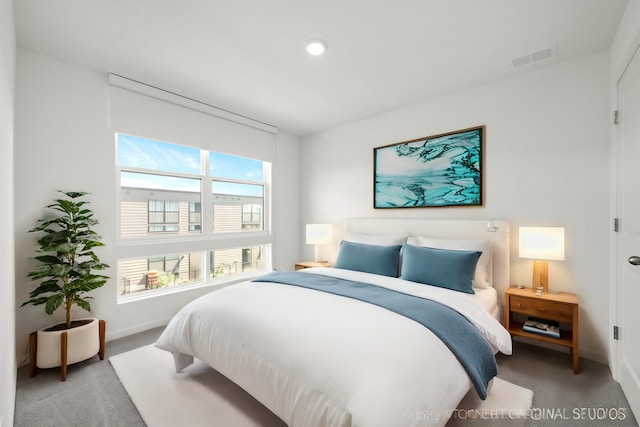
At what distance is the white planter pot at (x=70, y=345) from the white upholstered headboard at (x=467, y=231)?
294cm

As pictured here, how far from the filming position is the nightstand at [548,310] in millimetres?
2158

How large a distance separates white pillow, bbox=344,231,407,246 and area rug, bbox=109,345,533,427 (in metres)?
1.51

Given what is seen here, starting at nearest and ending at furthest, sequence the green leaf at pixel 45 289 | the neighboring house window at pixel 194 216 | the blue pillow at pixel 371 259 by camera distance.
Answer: the green leaf at pixel 45 289
the blue pillow at pixel 371 259
the neighboring house window at pixel 194 216

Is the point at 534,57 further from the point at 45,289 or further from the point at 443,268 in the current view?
the point at 45,289

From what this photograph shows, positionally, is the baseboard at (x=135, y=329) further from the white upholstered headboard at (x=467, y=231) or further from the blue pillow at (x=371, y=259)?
the white upholstered headboard at (x=467, y=231)

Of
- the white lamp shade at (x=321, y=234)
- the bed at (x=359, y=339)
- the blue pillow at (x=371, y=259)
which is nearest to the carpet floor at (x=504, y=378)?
the bed at (x=359, y=339)

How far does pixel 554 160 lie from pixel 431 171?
108 centimetres

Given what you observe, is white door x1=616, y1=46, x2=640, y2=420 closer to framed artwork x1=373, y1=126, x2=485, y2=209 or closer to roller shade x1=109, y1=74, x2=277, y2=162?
framed artwork x1=373, y1=126, x2=485, y2=209

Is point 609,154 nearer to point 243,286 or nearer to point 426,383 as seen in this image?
point 426,383

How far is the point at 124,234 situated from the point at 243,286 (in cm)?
152

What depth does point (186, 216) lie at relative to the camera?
136 inches

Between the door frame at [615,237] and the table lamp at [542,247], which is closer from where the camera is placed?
the door frame at [615,237]

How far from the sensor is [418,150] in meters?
3.36

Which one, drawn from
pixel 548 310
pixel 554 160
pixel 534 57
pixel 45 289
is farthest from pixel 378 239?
pixel 45 289
